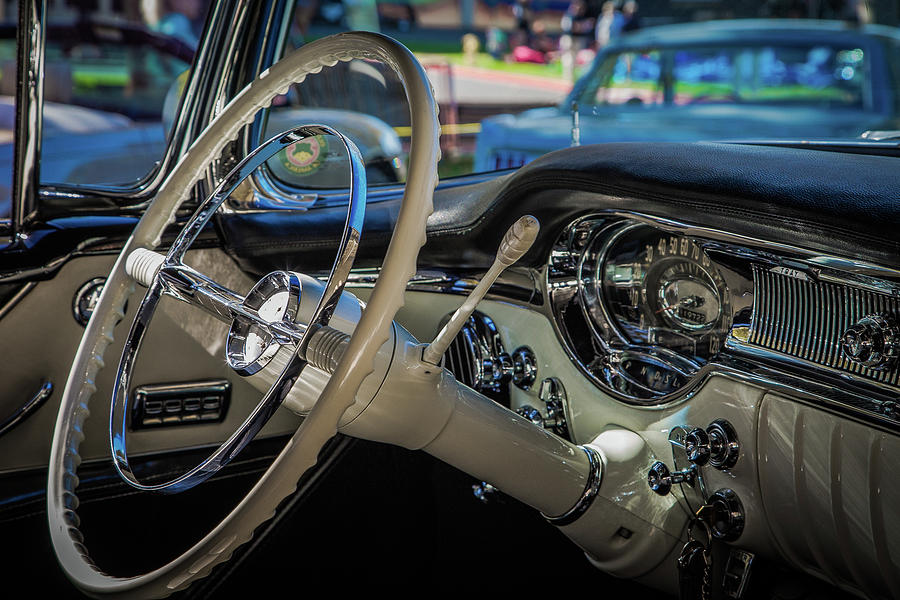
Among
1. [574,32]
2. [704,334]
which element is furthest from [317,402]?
[574,32]

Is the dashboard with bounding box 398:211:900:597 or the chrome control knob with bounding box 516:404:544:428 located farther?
the chrome control knob with bounding box 516:404:544:428

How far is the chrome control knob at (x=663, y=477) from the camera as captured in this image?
1.19m

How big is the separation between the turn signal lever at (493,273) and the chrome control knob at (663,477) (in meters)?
0.39

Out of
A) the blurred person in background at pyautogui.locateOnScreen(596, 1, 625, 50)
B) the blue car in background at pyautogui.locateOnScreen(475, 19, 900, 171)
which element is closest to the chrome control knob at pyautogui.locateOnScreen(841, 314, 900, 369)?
the blue car in background at pyautogui.locateOnScreen(475, 19, 900, 171)

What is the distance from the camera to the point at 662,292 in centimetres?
127

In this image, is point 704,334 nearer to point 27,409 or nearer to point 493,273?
point 493,273

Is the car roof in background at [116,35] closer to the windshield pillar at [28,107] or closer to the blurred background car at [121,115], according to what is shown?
the blurred background car at [121,115]

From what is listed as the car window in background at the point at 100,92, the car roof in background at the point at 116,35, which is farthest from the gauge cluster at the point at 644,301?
the car roof in background at the point at 116,35

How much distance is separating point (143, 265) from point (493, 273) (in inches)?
21.3

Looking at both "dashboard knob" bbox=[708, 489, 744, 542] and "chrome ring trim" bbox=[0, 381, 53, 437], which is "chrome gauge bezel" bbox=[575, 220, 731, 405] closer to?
"dashboard knob" bbox=[708, 489, 744, 542]

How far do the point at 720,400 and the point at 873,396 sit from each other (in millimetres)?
205

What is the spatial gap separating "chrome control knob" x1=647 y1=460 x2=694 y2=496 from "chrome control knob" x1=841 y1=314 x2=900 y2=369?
0.30 m

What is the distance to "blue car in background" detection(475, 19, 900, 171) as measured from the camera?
8.20 feet

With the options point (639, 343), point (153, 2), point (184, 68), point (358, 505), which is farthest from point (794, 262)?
point (153, 2)
